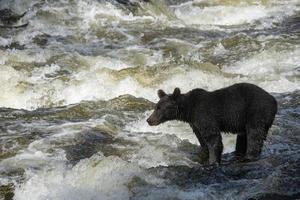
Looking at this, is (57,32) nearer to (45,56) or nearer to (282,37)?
(45,56)

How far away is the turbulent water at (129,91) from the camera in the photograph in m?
6.82

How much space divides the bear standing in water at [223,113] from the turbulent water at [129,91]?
0.31m

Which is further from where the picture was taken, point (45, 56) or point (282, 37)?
point (282, 37)

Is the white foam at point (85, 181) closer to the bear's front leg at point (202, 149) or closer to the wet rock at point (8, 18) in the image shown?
the bear's front leg at point (202, 149)

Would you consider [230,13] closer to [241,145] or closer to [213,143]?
[241,145]

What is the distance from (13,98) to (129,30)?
7419 millimetres

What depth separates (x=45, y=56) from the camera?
1456 centimetres

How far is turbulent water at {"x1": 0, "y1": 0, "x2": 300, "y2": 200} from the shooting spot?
6816 millimetres

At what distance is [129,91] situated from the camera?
12.2 metres

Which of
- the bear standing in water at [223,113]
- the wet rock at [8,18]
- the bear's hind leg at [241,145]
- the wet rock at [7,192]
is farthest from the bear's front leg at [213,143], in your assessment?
the wet rock at [8,18]

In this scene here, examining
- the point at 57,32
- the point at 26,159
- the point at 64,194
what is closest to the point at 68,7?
the point at 57,32

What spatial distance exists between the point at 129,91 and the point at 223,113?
15.2 ft

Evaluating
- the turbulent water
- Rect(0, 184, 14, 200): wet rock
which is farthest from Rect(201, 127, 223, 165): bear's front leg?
Rect(0, 184, 14, 200): wet rock

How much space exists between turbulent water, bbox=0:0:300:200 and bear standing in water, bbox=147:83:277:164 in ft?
1.03
